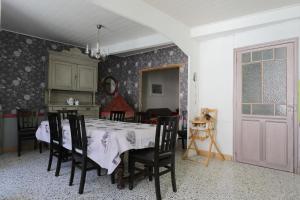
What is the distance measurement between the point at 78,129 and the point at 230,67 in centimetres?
286

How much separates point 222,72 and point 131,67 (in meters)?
2.85

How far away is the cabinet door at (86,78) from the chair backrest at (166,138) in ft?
11.1

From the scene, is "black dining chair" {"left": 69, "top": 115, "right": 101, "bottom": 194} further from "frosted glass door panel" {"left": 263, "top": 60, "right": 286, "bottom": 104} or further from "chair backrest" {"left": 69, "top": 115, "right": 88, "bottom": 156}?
"frosted glass door panel" {"left": 263, "top": 60, "right": 286, "bottom": 104}

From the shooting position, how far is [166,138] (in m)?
2.42

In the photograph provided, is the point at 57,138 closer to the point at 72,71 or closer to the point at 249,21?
the point at 72,71

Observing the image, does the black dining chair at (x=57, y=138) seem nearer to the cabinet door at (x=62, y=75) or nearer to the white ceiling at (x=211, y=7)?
the cabinet door at (x=62, y=75)

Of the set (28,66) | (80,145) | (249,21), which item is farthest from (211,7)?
(28,66)

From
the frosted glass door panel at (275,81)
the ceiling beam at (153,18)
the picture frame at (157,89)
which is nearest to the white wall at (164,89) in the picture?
the picture frame at (157,89)

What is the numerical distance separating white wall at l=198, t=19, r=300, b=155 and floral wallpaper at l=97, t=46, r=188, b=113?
3.11 ft

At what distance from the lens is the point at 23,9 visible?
11.0 ft

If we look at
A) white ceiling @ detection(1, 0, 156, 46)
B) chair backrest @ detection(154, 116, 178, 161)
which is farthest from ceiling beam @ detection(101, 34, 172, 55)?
chair backrest @ detection(154, 116, 178, 161)

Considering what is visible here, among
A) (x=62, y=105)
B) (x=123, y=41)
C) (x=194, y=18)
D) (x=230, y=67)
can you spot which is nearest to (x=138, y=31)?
(x=123, y=41)

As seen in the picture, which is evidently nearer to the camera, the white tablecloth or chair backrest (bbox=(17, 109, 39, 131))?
the white tablecloth

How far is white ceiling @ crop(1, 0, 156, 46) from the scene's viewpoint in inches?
127
